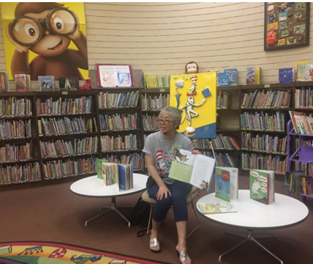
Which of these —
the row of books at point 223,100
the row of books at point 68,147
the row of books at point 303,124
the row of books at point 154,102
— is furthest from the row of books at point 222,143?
the row of books at point 68,147

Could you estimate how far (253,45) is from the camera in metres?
4.93

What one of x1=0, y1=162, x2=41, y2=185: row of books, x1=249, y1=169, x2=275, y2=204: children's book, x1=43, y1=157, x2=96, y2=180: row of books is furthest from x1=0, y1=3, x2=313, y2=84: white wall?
x1=249, y1=169, x2=275, y2=204: children's book

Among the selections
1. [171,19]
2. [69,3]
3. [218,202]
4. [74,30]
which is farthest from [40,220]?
[171,19]

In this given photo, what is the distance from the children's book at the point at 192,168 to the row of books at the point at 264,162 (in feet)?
8.70

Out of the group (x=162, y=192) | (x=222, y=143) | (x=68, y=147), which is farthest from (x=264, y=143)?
(x=68, y=147)

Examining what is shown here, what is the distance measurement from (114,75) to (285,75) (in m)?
2.97

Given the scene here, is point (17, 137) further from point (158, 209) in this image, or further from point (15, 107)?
point (158, 209)

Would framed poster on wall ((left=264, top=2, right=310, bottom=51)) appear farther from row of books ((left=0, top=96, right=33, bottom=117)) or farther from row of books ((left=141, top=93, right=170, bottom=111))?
row of books ((left=0, top=96, right=33, bottom=117))

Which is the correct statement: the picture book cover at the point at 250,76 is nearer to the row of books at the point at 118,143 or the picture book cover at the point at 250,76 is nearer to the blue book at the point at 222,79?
the blue book at the point at 222,79

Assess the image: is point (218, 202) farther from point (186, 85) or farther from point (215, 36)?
point (215, 36)

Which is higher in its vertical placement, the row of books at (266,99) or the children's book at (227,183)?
the row of books at (266,99)

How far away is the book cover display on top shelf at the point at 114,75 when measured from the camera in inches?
198

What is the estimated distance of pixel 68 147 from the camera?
4801 mm

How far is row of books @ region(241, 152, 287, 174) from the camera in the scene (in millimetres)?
4477
